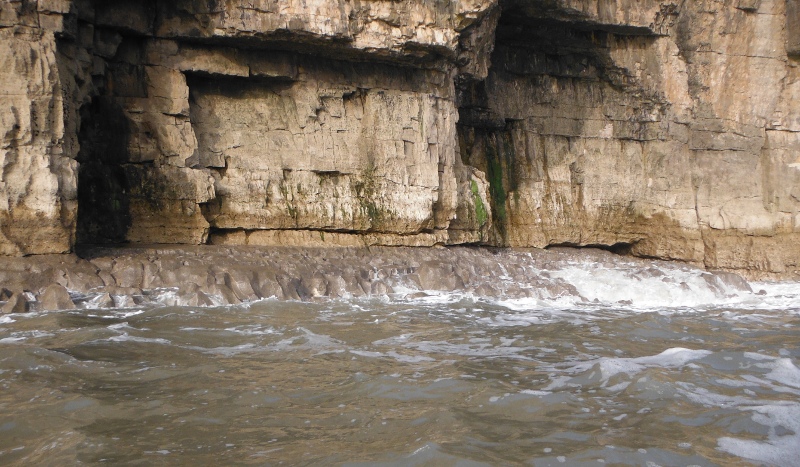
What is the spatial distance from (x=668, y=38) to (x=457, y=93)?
16.5ft

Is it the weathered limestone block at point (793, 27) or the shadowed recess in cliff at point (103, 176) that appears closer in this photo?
the shadowed recess in cliff at point (103, 176)

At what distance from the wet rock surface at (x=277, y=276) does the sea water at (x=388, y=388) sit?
449 millimetres

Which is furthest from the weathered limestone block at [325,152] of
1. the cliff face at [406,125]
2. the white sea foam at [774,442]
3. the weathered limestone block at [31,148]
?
the white sea foam at [774,442]

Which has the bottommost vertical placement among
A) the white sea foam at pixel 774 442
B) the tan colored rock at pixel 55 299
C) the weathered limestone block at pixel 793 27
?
the white sea foam at pixel 774 442

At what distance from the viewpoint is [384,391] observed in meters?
5.71

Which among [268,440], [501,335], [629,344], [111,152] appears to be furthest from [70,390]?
[111,152]

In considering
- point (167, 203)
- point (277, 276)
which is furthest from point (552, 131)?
point (167, 203)

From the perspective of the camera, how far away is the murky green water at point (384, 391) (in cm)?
447

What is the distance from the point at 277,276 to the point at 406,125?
4412mm

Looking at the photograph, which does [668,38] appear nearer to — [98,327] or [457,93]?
[457,93]

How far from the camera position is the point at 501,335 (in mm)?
8297

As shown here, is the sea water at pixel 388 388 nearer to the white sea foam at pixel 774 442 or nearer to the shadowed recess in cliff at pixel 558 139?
the white sea foam at pixel 774 442

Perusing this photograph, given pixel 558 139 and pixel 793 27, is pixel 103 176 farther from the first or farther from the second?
pixel 793 27

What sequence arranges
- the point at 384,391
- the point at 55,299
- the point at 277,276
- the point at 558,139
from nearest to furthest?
the point at 384,391
the point at 55,299
the point at 277,276
the point at 558,139
